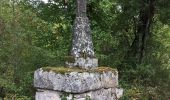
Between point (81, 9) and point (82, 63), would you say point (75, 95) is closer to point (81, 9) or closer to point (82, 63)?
point (82, 63)

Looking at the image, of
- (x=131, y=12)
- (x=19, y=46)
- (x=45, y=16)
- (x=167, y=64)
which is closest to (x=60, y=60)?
(x=19, y=46)

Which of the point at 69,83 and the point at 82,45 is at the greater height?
the point at 82,45

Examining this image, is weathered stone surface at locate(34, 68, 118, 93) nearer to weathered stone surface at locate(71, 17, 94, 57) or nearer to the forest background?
weathered stone surface at locate(71, 17, 94, 57)

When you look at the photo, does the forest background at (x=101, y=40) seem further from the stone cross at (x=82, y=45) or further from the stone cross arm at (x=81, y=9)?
the stone cross arm at (x=81, y=9)

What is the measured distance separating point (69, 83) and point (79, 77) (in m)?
0.19

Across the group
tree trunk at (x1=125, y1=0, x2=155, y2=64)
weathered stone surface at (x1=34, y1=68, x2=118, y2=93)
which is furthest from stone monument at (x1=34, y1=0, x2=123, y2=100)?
tree trunk at (x1=125, y1=0, x2=155, y2=64)

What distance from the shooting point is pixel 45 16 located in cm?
1409

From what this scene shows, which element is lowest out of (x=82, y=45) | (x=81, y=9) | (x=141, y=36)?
(x=82, y=45)

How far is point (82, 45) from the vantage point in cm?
752

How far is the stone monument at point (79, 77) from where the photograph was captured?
22.5 feet

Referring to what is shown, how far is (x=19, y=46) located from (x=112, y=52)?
464 cm

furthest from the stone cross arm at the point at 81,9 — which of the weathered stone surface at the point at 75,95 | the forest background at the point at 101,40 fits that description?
Result: the forest background at the point at 101,40

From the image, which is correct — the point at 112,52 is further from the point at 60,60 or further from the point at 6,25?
the point at 6,25

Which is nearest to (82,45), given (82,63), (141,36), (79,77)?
(82,63)
